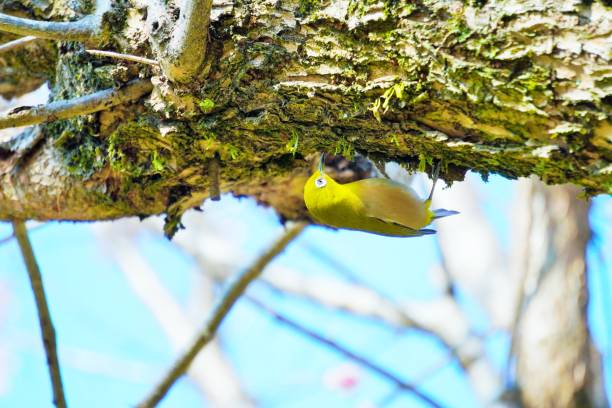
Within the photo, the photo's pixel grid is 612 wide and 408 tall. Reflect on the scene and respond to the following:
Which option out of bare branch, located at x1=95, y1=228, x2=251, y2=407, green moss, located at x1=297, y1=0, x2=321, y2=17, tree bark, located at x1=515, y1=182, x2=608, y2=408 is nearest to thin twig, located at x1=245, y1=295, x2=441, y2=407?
tree bark, located at x1=515, y1=182, x2=608, y2=408

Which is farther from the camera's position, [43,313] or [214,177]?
[43,313]

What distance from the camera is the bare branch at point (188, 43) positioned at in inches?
73.5

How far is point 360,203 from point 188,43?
1.34m

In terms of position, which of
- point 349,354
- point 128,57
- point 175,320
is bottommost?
point 175,320

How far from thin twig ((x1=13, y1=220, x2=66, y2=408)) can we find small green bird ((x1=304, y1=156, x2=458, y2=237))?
1.19 m

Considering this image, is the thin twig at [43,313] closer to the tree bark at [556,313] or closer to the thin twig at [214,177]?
the thin twig at [214,177]

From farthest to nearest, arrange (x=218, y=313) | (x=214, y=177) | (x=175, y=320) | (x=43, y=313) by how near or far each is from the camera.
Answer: (x=175, y=320), (x=218, y=313), (x=43, y=313), (x=214, y=177)

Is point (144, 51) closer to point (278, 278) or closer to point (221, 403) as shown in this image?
point (278, 278)

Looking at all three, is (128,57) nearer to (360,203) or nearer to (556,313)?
(360,203)

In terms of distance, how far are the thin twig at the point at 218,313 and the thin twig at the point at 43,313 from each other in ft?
1.31

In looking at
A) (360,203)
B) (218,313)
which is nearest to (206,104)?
(360,203)

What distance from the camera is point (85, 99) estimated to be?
7.13ft

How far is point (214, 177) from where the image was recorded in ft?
8.25

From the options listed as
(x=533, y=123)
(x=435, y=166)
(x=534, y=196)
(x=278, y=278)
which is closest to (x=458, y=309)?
(x=534, y=196)
